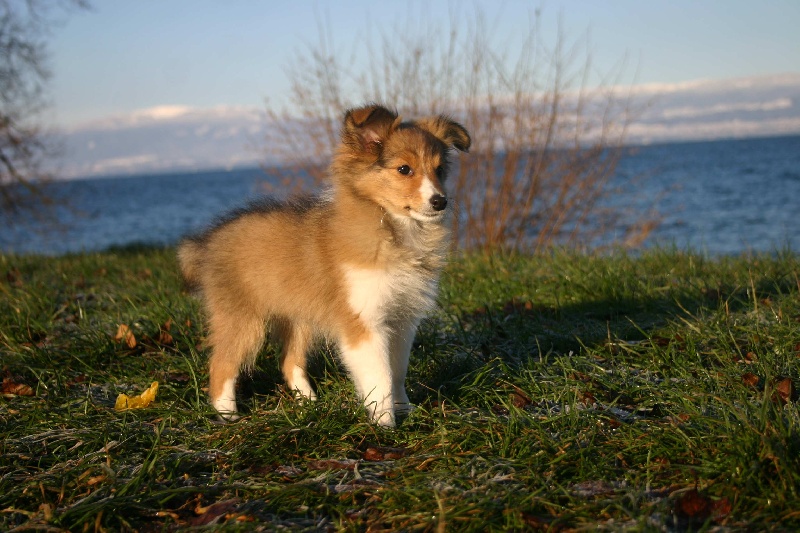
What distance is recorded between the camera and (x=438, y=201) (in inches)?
147

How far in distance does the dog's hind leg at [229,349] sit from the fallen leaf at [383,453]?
42.1 inches

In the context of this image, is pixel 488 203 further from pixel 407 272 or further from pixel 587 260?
pixel 407 272

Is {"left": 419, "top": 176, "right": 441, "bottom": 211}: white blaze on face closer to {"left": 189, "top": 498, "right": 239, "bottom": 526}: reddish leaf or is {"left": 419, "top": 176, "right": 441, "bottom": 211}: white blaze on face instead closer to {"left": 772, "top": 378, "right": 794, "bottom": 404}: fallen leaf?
{"left": 189, "top": 498, "right": 239, "bottom": 526}: reddish leaf

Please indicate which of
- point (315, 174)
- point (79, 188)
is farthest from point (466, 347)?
point (79, 188)

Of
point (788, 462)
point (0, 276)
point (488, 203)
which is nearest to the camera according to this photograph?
point (788, 462)

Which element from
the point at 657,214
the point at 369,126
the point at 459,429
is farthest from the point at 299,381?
the point at 657,214

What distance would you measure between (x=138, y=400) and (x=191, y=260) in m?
1.02

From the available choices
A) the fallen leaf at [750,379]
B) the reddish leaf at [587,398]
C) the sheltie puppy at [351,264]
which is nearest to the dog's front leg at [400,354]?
the sheltie puppy at [351,264]

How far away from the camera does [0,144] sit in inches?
527

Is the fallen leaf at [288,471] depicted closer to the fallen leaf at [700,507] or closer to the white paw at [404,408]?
the white paw at [404,408]

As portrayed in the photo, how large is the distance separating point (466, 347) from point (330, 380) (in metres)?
1.01

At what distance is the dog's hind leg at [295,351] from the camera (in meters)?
4.58

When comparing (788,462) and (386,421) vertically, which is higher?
(788,462)

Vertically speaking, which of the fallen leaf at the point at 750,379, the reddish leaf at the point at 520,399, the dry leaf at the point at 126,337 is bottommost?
the dry leaf at the point at 126,337
